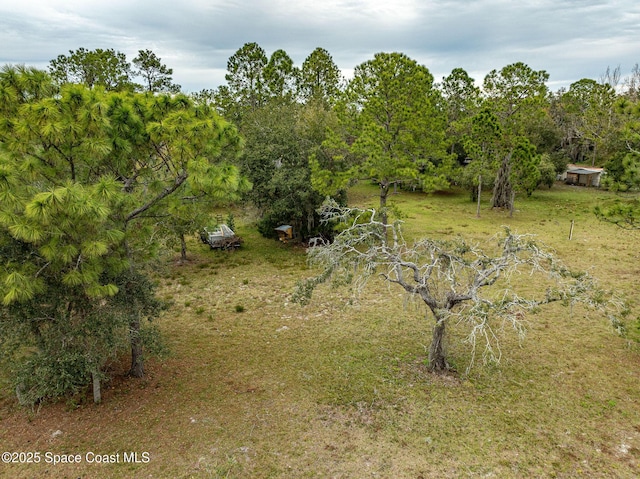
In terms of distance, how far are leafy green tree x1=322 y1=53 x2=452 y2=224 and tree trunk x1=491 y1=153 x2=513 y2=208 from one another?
35.4 ft

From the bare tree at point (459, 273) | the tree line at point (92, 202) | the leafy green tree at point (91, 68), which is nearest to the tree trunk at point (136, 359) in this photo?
the tree line at point (92, 202)

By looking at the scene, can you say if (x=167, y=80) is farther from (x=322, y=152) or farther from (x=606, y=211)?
(x=606, y=211)

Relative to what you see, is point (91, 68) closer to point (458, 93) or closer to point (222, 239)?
point (222, 239)

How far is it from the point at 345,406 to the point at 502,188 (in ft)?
73.2

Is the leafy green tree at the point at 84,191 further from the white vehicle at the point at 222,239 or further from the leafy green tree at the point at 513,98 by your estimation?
the leafy green tree at the point at 513,98

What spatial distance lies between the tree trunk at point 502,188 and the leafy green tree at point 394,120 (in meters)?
10.8

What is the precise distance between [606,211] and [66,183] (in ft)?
33.8

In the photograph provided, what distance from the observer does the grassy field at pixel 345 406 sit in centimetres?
602

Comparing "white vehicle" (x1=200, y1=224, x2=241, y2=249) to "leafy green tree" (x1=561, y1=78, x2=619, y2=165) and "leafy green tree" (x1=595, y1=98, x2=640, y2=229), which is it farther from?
"leafy green tree" (x1=561, y1=78, x2=619, y2=165)

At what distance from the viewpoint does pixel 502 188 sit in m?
25.2

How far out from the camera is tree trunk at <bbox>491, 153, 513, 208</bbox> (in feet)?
79.9

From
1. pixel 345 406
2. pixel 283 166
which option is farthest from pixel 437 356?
pixel 283 166

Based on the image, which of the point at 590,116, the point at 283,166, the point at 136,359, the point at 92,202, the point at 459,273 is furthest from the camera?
the point at 590,116

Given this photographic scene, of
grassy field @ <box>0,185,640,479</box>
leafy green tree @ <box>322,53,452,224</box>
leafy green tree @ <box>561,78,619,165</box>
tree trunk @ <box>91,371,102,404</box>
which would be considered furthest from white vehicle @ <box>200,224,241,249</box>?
leafy green tree @ <box>561,78,619,165</box>
